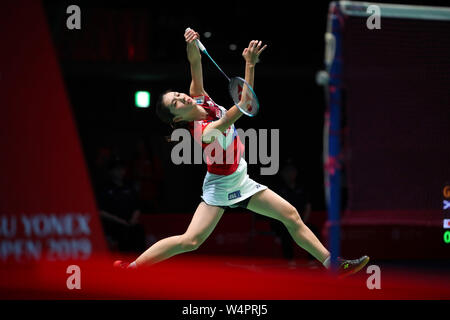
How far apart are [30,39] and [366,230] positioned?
18.2 feet

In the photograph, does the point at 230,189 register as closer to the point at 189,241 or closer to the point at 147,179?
the point at 189,241

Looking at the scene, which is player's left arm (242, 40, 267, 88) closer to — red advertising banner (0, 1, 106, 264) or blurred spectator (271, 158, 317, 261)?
red advertising banner (0, 1, 106, 264)

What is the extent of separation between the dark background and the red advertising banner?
3366 mm

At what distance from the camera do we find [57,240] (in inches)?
269

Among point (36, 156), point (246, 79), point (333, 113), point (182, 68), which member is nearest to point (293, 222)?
point (333, 113)

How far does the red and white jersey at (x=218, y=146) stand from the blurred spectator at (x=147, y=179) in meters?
4.32

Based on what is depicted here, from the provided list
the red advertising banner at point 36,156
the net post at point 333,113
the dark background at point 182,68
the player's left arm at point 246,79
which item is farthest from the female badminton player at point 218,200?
the dark background at point 182,68

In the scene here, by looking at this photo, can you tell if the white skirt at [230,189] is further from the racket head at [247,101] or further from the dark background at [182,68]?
the dark background at [182,68]

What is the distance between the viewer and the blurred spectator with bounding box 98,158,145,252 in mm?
8281

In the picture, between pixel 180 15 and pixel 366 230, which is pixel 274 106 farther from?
pixel 366 230

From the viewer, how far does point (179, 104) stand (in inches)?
191

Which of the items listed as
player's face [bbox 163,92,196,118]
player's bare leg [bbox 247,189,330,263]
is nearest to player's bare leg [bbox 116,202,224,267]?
player's bare leg [bbox 247,189,330,263]

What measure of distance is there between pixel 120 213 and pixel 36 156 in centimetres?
180

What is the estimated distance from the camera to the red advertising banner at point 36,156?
21.8ft
